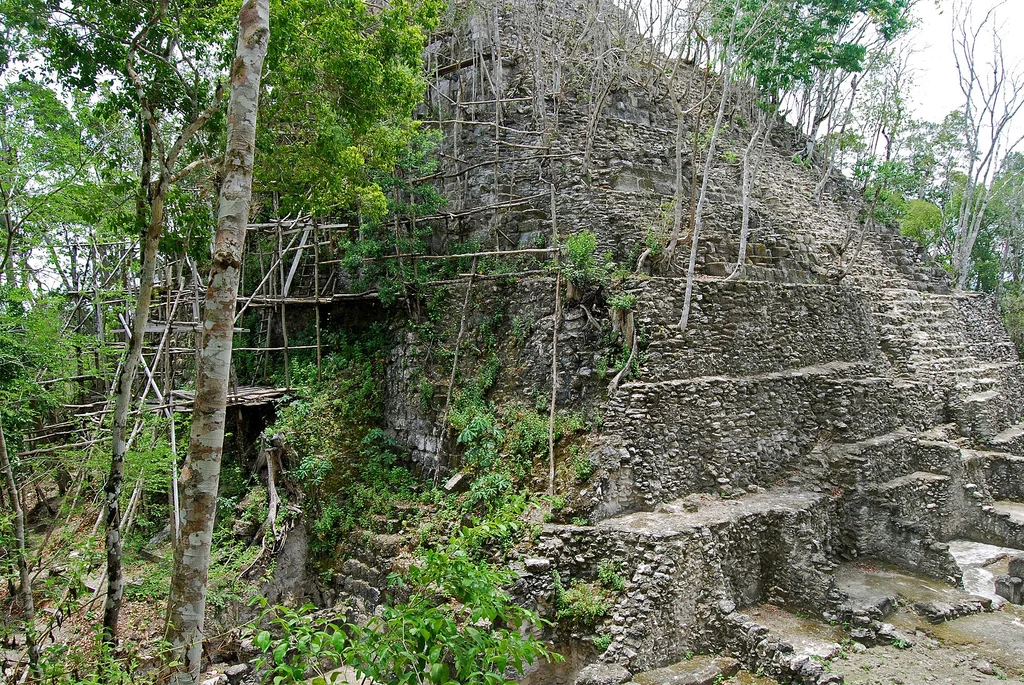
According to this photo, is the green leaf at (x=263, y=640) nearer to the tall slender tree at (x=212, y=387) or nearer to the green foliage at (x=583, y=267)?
the tall slender tree at (x=212, y=387)

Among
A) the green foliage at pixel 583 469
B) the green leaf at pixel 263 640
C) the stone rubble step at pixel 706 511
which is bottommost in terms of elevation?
the stone rubble step at pixel 706 511

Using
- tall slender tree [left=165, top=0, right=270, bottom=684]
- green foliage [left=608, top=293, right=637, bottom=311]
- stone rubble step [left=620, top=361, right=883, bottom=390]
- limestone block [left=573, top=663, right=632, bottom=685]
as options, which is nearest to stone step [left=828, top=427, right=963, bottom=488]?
stone rubble step [left=620, top=361, right=883, bottom=390]

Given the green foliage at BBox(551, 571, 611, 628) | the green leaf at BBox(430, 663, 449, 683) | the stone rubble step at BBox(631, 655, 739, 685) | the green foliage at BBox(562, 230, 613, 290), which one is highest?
the green foliage at BBox(562, 230, 613, 290)

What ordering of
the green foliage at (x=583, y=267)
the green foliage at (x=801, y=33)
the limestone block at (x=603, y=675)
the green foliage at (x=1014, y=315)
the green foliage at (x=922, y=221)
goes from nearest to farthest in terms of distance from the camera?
1. the limestone block at (x=603, y=675)
2. the green foliage at (x=583, y=267)
3. the green foliage at (x=801, y=33)
4. the green foliage at (x=1014, y=315)
5. the green foliage at (x=922, y=221)

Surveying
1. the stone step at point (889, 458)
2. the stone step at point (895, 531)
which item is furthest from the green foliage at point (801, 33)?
the stone step at point (895, 531)

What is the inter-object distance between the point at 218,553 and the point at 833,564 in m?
9.59

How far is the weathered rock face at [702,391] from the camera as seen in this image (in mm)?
8945

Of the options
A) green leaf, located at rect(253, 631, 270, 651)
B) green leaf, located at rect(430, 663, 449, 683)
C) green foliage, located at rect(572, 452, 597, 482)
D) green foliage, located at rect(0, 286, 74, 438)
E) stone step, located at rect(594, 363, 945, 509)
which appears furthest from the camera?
stone step, located at rect(594, 363, 945, 509)

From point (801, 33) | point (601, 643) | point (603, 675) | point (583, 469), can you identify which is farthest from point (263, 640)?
point (801, 33)

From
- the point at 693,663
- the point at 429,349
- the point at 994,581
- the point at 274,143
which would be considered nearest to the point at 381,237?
the point at 429,349

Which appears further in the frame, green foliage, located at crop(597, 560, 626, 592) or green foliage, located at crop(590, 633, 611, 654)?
green foliage, located at crop(597, 560, 626, 592)

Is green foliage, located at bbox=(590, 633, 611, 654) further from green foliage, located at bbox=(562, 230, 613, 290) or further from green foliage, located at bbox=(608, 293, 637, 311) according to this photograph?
green foliage, located at bbox=(562, 230, 613, 290)

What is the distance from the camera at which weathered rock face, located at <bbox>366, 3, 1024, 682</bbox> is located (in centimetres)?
895

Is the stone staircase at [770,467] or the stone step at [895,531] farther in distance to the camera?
the stone step at [895,531]
